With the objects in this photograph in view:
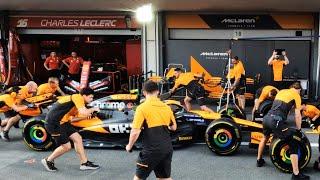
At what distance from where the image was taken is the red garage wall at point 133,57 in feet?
54.2

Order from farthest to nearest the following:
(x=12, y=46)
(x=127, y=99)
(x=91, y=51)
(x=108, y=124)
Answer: (x=91, y=51), (x=12, y=46), (x=127, y=99), (x=108, y=124)

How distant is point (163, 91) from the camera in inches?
564

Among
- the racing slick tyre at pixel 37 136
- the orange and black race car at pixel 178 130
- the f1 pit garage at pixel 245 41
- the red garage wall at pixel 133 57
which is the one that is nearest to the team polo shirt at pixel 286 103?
the orange and black race car at pixel 178 130

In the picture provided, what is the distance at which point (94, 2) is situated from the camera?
13.2 metres

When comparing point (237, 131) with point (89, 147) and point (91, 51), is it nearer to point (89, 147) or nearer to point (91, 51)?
point (89, 147)

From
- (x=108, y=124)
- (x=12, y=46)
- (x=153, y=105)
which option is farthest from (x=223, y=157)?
(x=12, y=46)

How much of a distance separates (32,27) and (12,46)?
39.2 inches

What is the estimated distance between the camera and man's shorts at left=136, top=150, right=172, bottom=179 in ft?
18.7

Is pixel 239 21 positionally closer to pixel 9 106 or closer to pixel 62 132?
pixel 9 106

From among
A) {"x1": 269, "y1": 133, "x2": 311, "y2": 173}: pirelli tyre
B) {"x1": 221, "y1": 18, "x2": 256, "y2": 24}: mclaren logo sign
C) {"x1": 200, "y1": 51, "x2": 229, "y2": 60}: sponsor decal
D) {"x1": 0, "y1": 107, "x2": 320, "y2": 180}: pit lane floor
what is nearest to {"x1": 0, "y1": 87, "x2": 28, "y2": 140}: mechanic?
{"x1": 0, "y1": 107, "x2": 320, "y2": 180}: pit lane floor

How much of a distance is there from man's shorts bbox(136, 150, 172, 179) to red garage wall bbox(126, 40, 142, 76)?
10800 millimetres

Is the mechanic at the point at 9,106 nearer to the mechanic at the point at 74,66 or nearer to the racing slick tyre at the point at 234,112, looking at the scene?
the racing slick tyre at the point at 234,112

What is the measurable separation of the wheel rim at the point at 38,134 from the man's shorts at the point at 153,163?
152 inches

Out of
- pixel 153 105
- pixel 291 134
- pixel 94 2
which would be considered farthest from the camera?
pixel 94 2
